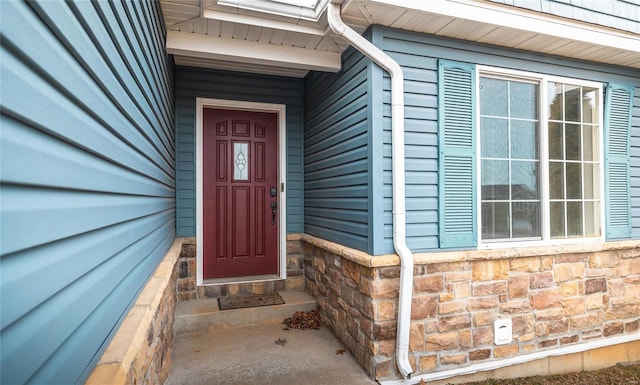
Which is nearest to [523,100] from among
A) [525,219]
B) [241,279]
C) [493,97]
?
[493,97]

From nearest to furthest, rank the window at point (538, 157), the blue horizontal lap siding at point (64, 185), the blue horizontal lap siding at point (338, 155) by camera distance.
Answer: the blue horizontal lap siding at point (64, 185)
the blue horizontal lap siding at point (338, 155)
the window at point (538, 157)

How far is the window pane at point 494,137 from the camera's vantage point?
277cm

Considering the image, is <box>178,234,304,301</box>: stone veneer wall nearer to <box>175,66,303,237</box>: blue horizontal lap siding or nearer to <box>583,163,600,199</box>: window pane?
<box>175,66,303,237</box>: blue horizontal lap siding

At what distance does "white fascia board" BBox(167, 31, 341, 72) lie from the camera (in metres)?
2.67

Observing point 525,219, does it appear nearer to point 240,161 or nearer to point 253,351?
point 253,351

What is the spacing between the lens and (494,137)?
2.80 meters

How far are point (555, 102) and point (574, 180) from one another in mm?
728

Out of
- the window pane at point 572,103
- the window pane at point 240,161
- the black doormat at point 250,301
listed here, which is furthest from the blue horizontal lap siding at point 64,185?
the window pane at point 572,103

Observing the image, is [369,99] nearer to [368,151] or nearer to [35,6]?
[368,151]

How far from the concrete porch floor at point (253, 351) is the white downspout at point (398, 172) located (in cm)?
38

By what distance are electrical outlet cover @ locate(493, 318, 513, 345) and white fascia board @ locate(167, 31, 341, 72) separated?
249cm

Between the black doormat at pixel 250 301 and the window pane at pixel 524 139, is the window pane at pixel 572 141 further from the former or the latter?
the black doormat at pixel 250 301

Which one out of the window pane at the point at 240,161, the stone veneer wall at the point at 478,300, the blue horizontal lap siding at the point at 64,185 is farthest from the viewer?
the window pane at the point at 240,161

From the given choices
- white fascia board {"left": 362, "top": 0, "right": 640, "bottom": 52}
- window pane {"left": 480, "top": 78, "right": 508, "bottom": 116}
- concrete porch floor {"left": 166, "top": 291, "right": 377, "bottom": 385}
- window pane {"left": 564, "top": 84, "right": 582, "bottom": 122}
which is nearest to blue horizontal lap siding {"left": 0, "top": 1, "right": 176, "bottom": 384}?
concrete porch floor {"left": 166, "top": 291, "right": 377, "bottom": 385}
